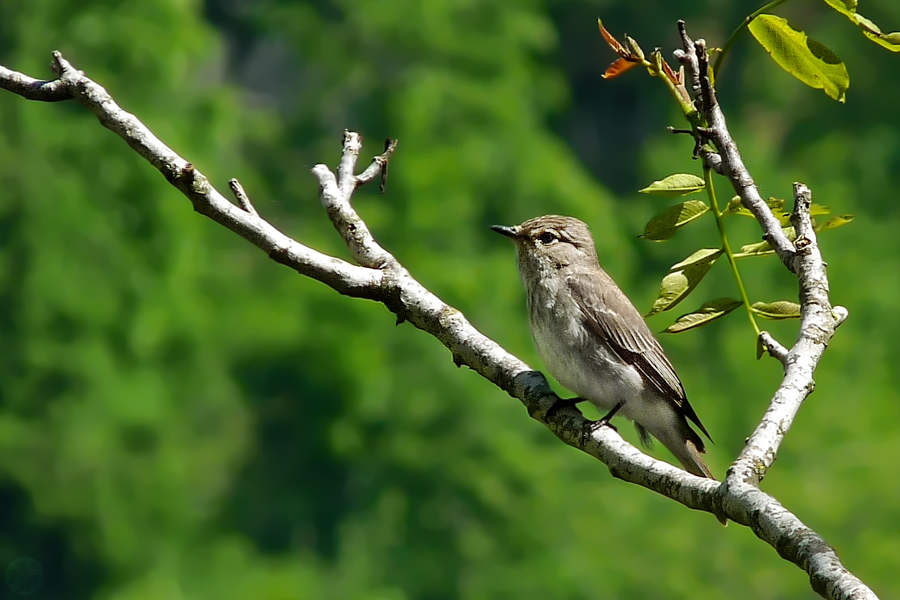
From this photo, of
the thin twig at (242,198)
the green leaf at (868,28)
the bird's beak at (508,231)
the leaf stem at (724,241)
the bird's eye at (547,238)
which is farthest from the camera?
the bird's eye at (547,238)

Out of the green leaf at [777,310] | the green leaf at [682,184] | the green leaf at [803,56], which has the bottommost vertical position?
the green leaf at [777,310]

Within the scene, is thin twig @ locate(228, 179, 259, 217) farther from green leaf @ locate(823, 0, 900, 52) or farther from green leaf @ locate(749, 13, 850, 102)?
green leaf @ locate(823, 0, 900, 52)

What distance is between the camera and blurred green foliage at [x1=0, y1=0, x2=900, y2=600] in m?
16.7

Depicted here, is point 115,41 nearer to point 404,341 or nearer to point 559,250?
point 404,341

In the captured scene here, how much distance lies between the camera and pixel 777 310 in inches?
105

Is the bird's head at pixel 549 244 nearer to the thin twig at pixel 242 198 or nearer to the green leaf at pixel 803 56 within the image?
the thin twig at pixel 242 198

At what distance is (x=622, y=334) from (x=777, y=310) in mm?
1712

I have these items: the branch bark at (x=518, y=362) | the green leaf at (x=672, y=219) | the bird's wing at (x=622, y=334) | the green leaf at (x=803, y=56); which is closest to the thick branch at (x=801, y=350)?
the branch bark at (x=518, y=362)

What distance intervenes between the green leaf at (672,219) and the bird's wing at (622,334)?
1692 millimetres

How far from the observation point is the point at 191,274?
19.5 metres

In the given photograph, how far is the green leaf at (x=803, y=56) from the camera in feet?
7.66

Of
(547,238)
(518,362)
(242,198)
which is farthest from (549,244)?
(242,198)

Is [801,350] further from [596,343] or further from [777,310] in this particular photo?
[596,343]

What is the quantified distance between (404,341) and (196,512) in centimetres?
455
